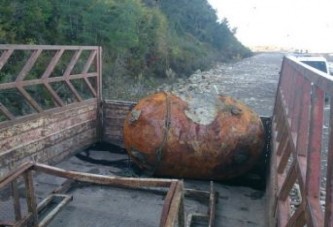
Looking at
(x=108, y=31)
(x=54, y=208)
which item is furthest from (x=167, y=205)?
(x=108, y=31)

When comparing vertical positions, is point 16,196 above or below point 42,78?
→ below

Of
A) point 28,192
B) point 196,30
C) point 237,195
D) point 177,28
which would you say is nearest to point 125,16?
point 237,195

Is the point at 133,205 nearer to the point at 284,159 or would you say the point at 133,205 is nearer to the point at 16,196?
the point at 16,196

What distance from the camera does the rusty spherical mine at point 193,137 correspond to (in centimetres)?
555

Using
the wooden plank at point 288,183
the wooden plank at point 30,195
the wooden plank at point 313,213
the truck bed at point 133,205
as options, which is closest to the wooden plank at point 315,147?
the wooden plank at point 313,213

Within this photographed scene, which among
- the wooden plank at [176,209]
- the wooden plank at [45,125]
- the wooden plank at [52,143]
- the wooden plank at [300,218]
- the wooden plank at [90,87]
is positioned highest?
the wooden plank at [90,87]

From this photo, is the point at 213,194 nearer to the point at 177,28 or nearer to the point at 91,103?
the point at 91,103

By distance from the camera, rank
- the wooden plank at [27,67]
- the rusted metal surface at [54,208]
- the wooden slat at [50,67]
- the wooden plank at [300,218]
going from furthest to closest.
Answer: the wooden slat at [50,67] < the wooden plank at [27,67] < the rusted metal surface at [54,208] < the wooden plank at [300,218]

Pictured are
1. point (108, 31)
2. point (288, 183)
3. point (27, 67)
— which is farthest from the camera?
point (108, 31)

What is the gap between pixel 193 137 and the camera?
554 cm

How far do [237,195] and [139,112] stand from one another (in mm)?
1795

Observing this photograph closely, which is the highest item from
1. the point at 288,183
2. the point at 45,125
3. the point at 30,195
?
the point at 288,183

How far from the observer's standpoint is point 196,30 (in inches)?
1578

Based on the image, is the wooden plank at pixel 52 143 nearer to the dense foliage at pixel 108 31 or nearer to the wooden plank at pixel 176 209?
the wooden plank at pixel 176 209
